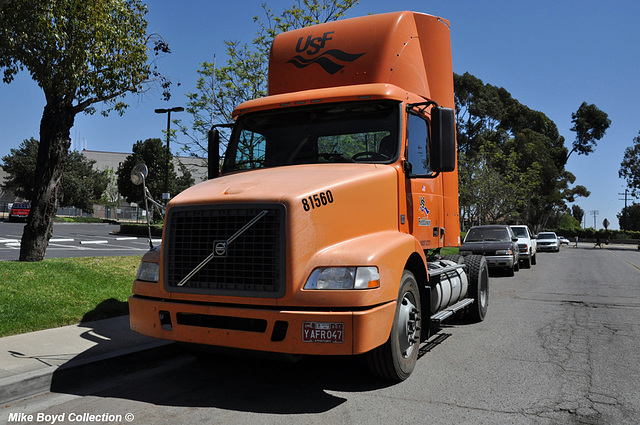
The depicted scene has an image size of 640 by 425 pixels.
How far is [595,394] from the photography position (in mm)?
4691

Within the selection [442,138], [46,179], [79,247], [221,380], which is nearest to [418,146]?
[442,138]

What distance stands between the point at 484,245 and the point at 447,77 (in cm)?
1134

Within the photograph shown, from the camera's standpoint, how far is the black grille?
4.23 meters

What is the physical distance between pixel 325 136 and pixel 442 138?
1.28 meters

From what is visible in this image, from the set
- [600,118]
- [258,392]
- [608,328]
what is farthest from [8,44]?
[600,118]

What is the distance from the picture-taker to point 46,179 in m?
9.90

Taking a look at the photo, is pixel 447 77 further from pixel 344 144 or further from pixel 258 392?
pixel 258 392

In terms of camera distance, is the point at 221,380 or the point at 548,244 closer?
the point at 221,380

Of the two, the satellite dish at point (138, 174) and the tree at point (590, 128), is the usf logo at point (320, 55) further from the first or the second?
the tree at point (590, 128)

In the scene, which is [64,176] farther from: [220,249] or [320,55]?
[220,249]

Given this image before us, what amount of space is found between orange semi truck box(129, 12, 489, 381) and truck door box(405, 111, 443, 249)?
0.02m

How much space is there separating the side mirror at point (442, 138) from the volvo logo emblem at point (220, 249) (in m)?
2.60

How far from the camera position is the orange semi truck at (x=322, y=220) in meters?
4.17

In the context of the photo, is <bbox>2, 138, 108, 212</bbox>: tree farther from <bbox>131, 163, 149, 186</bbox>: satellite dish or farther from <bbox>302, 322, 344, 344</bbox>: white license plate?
<bbox>302, 322, 344, 344</bbox>: white license plate
